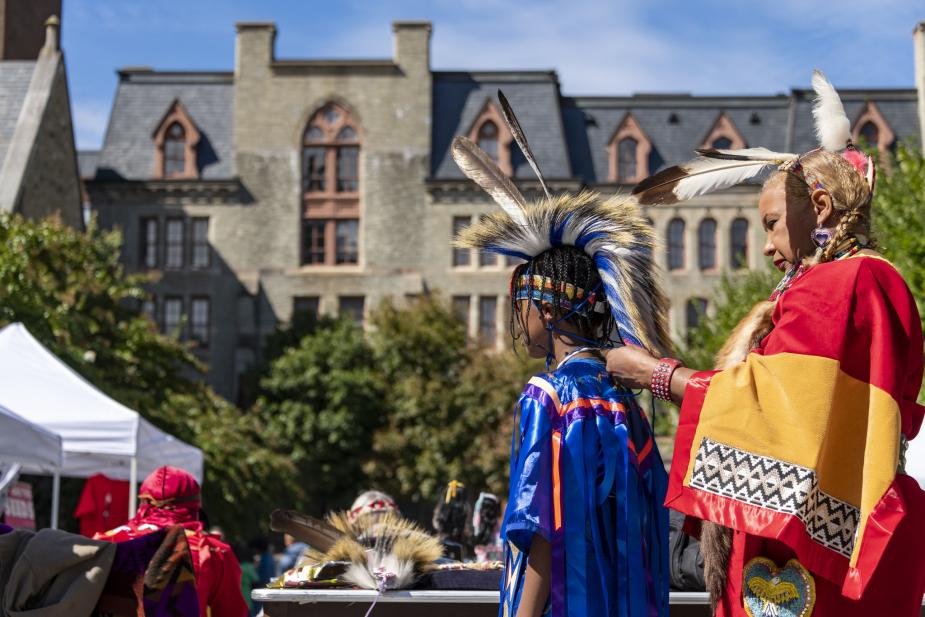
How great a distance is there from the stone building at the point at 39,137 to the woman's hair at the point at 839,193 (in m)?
Result: 29.1

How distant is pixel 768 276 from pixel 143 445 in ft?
72.6

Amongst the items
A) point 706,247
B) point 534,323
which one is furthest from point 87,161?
point 534,323

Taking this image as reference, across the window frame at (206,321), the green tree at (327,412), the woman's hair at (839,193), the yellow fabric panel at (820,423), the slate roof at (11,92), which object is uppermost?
the slate roof at (11,92)

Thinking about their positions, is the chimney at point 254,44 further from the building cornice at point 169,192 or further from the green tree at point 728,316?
the green tree at point 728,316

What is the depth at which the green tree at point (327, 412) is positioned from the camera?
38.4 m

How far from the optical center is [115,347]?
81.2 ft

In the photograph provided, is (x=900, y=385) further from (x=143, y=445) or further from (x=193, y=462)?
(x=193, y=462)

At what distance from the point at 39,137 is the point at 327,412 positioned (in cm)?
1175

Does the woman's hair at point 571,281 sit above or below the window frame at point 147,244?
below

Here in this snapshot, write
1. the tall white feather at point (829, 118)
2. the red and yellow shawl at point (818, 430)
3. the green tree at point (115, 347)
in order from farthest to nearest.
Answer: the green tree at point (115, 347) < the tall white feather at point (829, 118) < the red and yellow shawl at point (818, 430)

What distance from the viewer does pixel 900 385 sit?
3.30 meters

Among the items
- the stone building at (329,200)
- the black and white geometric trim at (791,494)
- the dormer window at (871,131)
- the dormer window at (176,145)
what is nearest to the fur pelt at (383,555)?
the black and white geometric trim at (791,494)

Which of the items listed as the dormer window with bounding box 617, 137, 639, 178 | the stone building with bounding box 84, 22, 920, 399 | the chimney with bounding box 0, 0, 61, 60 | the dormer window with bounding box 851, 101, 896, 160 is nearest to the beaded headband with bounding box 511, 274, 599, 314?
the chimney with bounding box 0, 0, 61, 60

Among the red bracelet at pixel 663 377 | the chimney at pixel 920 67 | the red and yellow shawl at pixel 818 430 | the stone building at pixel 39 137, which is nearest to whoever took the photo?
the red and yellow shawl at pixel 818 430
